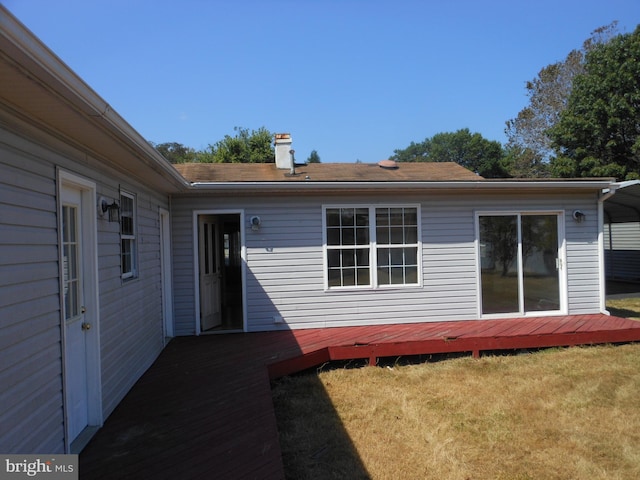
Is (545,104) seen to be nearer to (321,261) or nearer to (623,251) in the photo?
(623,251)

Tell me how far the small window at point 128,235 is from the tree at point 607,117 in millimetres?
16785

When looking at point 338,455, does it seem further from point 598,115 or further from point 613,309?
point 598,115

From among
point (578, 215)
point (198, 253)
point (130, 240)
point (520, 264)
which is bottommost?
point (520, 264)

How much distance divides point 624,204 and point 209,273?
32.9 ft

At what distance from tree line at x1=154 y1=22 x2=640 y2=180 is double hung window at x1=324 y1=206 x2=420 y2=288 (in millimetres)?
12756

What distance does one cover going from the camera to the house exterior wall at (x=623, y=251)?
1312cm

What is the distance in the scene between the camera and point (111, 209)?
3.86 meters

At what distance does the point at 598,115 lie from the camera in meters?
16.1

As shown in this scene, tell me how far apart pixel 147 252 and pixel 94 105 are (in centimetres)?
310

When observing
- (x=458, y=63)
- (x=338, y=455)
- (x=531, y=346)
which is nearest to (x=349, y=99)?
(x=458, y=63)

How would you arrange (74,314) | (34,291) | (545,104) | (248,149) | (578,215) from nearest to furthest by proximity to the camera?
(34,291)
(74,314)
(578,215)
(545,104)
(248,149)

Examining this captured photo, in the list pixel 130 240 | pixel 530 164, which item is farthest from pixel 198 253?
pixel 530 164

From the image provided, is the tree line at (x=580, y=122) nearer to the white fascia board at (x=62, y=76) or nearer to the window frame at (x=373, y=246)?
the window frame at (x=373, y=246)

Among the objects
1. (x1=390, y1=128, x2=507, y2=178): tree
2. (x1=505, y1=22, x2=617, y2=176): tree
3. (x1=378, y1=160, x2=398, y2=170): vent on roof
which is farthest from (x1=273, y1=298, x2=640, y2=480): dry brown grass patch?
(x1=390, y1=128, x2=507, y2=178): tree
